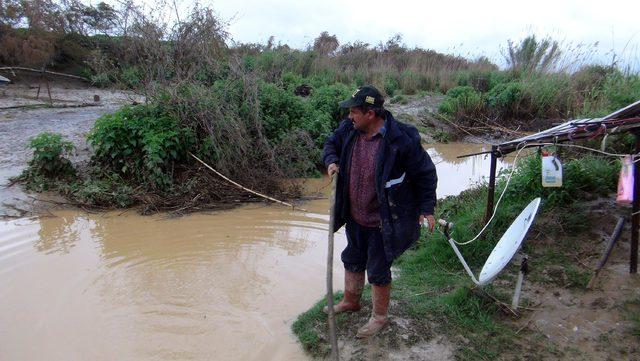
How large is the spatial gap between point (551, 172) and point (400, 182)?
4.46 ft

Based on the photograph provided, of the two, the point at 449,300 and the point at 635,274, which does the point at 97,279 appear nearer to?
the point at 449,300

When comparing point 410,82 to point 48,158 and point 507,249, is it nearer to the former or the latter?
point 48,158

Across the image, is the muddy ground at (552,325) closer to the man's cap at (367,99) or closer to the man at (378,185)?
the man at (378,185)

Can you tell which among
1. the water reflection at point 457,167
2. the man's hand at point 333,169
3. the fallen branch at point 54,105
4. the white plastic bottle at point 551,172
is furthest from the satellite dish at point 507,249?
the fallen branch at point 54,105

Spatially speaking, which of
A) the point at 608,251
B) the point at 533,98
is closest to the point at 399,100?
the point at 533,98

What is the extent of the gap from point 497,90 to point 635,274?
1085 cm

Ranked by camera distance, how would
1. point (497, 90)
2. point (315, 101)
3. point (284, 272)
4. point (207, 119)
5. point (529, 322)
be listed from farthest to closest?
point (497, 90), point (315, 101), point (207, 119), point (284, 272), point (529, 322)

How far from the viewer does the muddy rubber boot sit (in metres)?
3.48

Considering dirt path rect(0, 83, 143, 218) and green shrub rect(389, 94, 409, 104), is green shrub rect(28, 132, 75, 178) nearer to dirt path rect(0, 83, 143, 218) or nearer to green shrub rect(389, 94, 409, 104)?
dirt path rect(0, 83, 143, 218)

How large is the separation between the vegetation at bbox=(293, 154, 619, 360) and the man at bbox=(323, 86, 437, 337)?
54cm

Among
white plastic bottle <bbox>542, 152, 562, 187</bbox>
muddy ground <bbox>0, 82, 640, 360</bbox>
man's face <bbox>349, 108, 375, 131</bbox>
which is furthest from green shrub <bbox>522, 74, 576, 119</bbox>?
man's face <bbox>349, 108, 375, 131</bbox>

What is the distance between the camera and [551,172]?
354 cm

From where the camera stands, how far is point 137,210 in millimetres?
6551

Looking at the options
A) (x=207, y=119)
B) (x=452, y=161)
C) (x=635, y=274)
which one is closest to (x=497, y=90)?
(x=452, y=161)
